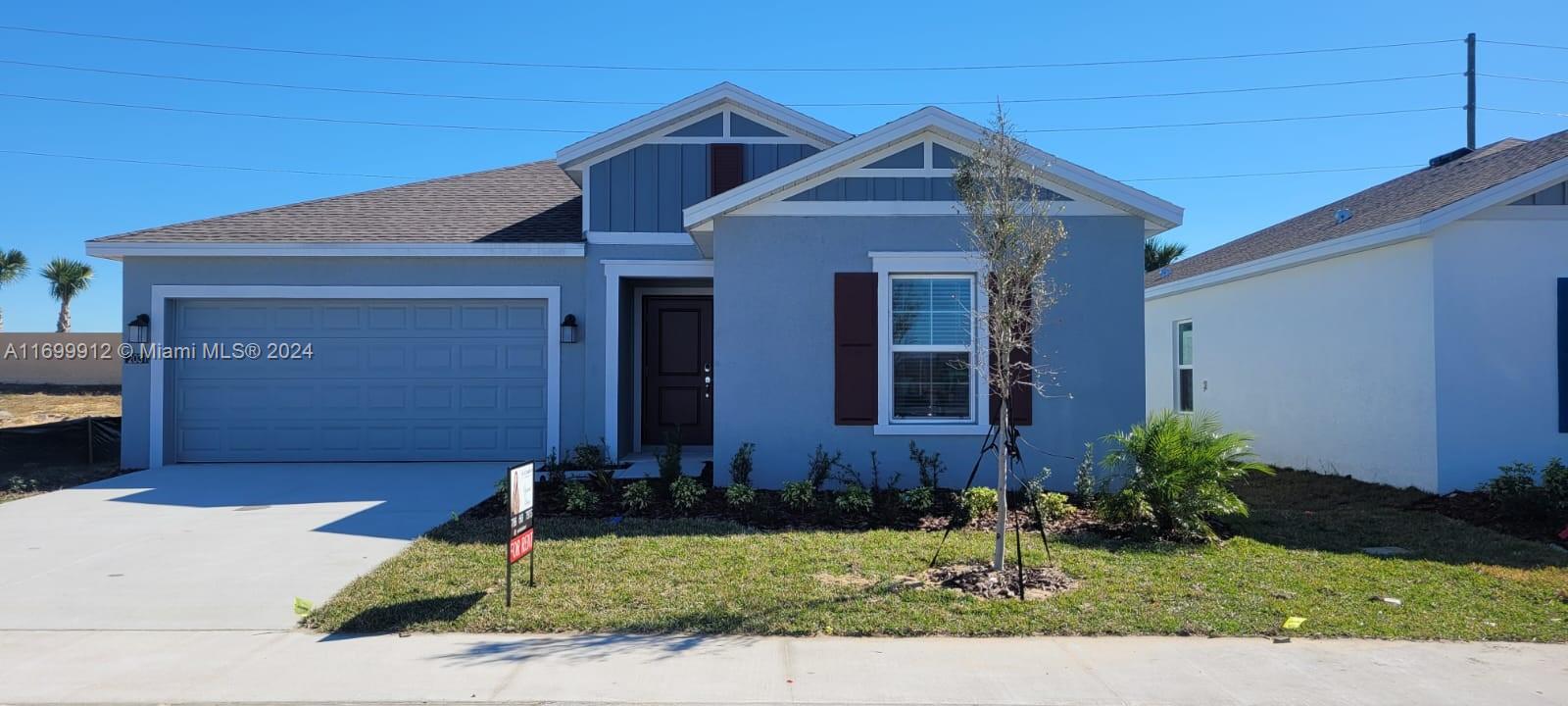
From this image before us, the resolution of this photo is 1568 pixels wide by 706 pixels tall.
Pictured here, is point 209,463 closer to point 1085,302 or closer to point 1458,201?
point 1085,302

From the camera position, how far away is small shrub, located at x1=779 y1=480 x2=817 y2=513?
8469mm

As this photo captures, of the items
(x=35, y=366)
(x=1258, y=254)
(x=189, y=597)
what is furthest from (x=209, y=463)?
(x=35, y=366)

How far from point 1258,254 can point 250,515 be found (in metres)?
12.6

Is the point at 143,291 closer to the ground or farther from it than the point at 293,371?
farther from it

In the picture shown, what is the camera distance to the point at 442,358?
38.6 ft

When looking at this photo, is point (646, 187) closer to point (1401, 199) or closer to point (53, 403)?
point (1401, 199)

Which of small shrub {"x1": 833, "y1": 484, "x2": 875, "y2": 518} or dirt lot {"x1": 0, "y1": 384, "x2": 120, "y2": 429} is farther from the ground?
dirt lot {"x1": 0, "y1": 384, "x2": 120, "y2": 429}

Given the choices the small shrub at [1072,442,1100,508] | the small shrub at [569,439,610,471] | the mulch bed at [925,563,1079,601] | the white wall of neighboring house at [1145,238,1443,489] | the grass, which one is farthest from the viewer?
the small shrub at [569,439,610,471]

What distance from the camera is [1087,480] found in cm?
866

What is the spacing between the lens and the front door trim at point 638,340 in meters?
12.4

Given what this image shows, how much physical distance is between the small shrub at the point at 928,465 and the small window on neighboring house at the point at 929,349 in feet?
1.13

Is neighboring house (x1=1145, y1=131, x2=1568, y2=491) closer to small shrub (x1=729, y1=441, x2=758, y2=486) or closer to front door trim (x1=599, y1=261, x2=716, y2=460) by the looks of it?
small shrub (x1=729, y1=441, x2=758, y2=486)

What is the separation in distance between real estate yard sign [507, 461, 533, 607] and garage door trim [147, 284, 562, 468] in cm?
566

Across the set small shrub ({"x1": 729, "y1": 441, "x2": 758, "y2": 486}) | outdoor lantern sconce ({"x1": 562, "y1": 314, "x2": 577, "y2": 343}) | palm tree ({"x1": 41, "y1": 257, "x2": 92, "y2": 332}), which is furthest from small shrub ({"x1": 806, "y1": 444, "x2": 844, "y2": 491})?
palm tree ({"x1": 41, "y1": 257, "x2": 92, "y2": 332})
